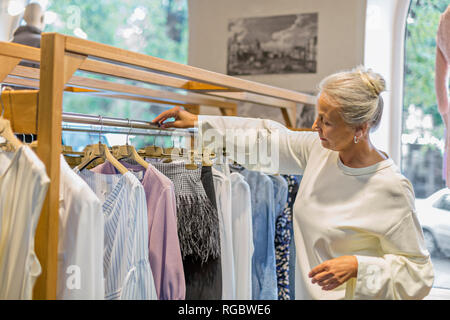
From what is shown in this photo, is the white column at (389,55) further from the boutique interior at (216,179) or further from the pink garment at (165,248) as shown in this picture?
the pink garment at (165,248)

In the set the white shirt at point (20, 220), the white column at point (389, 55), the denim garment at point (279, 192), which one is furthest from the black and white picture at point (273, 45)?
the white shirt at point (20, 220)

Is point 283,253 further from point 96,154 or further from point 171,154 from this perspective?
point 96,154

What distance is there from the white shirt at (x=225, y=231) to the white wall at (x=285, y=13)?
4.73 ft

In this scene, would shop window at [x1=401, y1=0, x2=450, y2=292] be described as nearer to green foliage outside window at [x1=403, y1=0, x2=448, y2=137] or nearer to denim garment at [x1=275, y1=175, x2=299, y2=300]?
green foliage outside window at [x1=403, y1=0, x2=448, y2=137]

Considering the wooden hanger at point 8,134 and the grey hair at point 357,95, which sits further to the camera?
the grey hair at point 357,95

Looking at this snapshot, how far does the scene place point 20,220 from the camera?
119 cm

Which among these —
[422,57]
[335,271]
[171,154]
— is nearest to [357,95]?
[335,271]

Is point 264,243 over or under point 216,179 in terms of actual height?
under

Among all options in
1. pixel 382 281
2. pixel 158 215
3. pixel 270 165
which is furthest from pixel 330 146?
pixel 158 215

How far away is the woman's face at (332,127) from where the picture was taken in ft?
4.99

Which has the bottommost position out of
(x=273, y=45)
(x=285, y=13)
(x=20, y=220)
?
(x=20, y=220)

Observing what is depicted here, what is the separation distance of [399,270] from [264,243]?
0.71 m

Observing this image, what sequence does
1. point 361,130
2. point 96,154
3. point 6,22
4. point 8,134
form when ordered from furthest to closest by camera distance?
1. point 6,22
2. point 96,154
3. point 361,130
4. point 8,134
